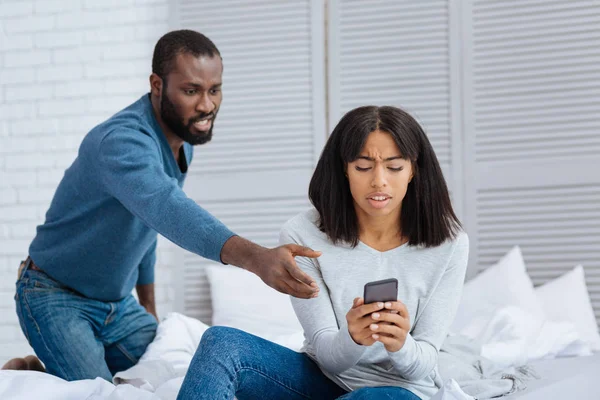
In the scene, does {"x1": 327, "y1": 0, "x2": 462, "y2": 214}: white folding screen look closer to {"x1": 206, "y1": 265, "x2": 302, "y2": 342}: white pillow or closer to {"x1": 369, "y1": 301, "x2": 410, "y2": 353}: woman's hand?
{"x1": 206, "y1": 265, "x2": 302, "y2": 342}: white pillow

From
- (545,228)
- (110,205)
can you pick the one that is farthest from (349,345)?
(545,228)

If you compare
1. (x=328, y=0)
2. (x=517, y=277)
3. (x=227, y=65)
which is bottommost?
(x=517, y=277)

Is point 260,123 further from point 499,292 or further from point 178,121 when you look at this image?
point 178,121

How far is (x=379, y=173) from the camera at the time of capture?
68.0 inches

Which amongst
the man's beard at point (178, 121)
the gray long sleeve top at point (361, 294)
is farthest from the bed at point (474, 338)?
the man's beard at point (178, 121)

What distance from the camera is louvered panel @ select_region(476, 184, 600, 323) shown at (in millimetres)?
3203

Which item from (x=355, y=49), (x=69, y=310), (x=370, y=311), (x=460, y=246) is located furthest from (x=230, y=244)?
(x=355, y=49)

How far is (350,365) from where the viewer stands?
160 cm

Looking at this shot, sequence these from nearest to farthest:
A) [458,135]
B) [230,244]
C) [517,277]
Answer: [230,244] → [517,277] → [458,135]

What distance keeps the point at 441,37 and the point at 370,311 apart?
2.15 meters

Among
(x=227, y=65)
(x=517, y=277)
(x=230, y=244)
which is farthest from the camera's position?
(x=227, y=65)

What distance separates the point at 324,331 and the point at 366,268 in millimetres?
174

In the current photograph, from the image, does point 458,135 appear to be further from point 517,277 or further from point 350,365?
point 350,365

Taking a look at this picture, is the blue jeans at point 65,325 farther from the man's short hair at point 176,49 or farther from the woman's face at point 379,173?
the woman's face at point 379,173
